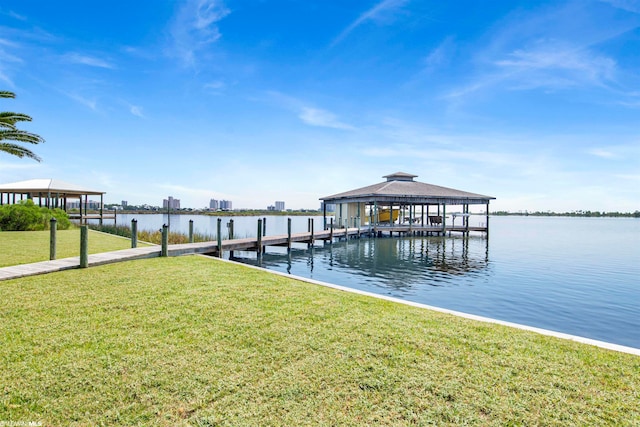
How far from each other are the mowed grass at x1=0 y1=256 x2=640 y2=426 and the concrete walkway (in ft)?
7.65

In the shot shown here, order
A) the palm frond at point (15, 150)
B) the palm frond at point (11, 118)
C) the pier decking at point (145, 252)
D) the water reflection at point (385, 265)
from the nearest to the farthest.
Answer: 1. the pier decking at point (145, 252)
2. the water reflection at point (385, 265)
3. the palm frond at point (11, 118)
4. the palm frond at point (15, 150)

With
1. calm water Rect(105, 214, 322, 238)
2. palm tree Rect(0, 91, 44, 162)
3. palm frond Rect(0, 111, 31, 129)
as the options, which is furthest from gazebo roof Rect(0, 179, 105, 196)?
palm frond Rect(0, 111, 31, 129)

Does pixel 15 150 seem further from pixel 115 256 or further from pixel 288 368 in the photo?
pixel 288 368

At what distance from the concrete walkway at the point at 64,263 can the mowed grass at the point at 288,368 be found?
2331 mm

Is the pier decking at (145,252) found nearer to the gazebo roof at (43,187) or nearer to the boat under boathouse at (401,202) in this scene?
the boat under boathouse at (401,202)

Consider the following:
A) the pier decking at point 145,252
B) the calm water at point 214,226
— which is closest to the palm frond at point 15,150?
the calm water at point 214,226

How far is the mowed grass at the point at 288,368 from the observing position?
2748mm

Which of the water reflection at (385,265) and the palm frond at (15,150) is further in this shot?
the palm frond at (15,150)

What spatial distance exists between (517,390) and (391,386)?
1.12 metres

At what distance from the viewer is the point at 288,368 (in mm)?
3402

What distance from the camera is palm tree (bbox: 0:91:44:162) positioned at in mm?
15211

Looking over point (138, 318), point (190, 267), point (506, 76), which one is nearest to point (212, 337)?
point (138, 318)

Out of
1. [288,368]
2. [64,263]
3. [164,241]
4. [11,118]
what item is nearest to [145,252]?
[164,241]

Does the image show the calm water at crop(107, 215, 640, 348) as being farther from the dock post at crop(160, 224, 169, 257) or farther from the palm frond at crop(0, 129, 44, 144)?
the palm frond at crop(0, 129, 44, 144)
